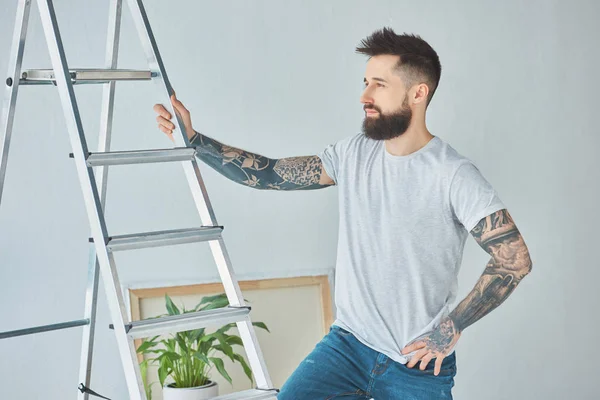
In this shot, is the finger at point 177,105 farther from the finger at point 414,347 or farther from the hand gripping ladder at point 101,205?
the finger at point 414,347

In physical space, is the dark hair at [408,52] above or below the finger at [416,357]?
above

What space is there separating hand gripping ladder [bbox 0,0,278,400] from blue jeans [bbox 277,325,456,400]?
400 mm

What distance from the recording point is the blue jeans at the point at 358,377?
259 centimetres

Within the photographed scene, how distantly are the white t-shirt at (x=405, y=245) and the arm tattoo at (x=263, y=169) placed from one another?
20 cm

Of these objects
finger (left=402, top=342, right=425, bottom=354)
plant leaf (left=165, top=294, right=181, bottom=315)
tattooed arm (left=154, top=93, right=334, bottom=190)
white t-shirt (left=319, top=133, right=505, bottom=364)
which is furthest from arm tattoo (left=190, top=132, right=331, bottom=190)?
plant leaf (left=165, top=294, right=181, bottom=315)

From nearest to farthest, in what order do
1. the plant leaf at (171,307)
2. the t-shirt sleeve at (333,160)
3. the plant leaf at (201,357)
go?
1. the t-shirt sleeve at (333,160)
2. the plant leaf at (201,357)
3. the plant leaf at (171,307)

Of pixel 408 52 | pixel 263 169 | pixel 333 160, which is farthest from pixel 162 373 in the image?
pixel 408 52

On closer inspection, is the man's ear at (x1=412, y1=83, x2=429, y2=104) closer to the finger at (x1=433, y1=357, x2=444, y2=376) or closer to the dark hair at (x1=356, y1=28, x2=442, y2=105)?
the dark hair at (x1=356, y1=28, x2=442, y2=105)

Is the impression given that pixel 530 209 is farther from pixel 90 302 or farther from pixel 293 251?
pixel 90 302

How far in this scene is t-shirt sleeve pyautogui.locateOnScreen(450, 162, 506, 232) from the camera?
2.54 meters

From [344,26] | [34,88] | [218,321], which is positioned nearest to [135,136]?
[34,88]

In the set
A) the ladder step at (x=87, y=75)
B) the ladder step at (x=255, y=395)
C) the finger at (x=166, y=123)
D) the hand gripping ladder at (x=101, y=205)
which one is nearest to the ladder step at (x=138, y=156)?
the hand gripping ladder at (x=101, y=205)

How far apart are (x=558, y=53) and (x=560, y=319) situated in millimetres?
1379

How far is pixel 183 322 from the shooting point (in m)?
2.12
